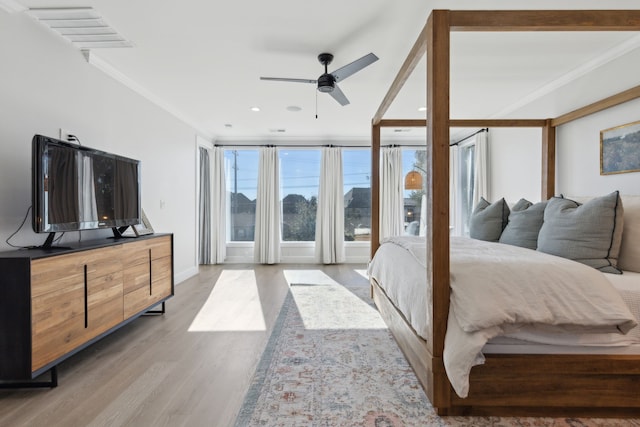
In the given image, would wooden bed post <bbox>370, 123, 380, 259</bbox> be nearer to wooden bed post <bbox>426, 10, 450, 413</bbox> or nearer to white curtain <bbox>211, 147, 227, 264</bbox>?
wooden bed post <bbox>426, 10, 450, 413</bbox>

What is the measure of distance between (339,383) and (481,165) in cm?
433

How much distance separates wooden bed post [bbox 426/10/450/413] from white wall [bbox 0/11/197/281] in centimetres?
276

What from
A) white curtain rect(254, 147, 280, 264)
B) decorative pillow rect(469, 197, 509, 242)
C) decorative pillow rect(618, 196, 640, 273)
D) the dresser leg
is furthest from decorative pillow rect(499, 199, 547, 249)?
white curtain rect(254, 147, 280, 264)

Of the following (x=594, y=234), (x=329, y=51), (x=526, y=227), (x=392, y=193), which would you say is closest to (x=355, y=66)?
(x=329, y=51)

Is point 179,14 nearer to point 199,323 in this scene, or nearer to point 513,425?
point 199,323

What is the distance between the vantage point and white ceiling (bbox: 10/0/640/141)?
226 centimetres

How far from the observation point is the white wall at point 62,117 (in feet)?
A: 7.18

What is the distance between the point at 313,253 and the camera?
250 inches

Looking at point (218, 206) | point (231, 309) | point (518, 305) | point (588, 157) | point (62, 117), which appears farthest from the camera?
point (218, 206)

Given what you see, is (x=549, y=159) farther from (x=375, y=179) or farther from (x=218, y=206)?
(x=218, y=206)

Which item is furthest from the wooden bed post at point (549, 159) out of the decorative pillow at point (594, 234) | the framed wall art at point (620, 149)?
the decorative pillow at point (594, 234)

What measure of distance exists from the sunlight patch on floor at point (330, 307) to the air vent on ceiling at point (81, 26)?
2940mm

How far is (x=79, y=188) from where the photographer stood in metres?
2.37

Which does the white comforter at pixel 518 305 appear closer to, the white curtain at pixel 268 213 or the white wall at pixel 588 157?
the white wall at pixel 588 157
